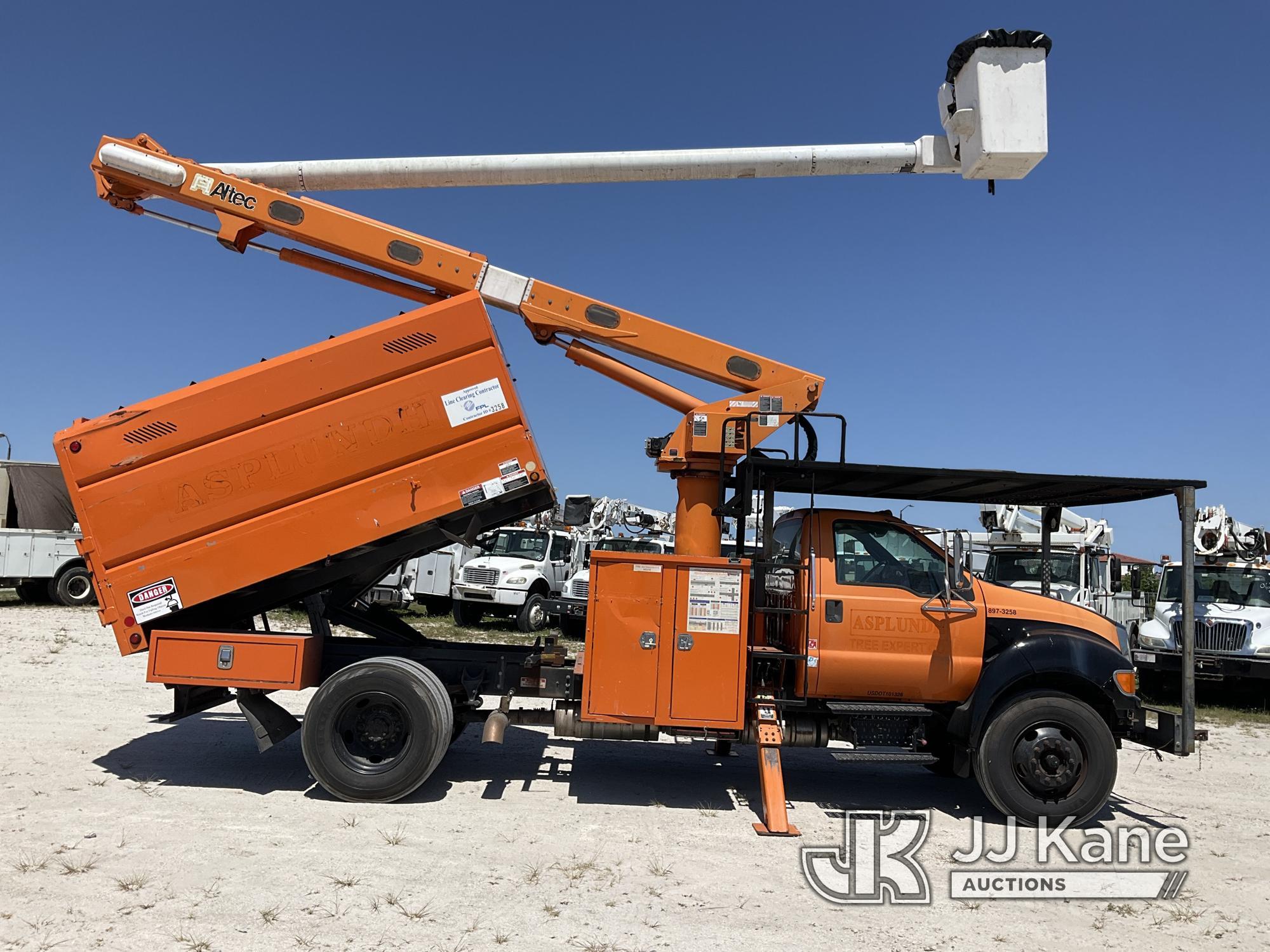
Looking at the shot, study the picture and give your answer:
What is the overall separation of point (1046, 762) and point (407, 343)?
580cm

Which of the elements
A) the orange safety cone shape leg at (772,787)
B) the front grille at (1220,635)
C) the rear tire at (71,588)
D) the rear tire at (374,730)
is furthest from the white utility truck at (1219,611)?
the rear tire at (71,588)

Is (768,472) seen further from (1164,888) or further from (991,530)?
(991,530)

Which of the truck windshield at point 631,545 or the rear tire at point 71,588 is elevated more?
the truck windshield at point 631,545

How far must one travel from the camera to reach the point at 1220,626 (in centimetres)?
1300

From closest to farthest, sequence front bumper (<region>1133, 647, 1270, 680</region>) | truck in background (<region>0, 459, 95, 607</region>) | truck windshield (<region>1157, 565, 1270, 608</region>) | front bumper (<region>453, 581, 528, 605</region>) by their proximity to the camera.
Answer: front bumper (<region>1133, 647, 1270, 680</region>)
truck windshield (<region>1157, 565, 1270, 608</region>)
front bumper (<region>453, 581, 528, 605</region>)
truck in background (<region>0, 459, 95, 607</region>)

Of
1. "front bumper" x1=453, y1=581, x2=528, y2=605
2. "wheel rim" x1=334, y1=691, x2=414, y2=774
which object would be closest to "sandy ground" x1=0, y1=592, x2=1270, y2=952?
"wheel rim" x1=334, y1=691, x2=414, y2=774

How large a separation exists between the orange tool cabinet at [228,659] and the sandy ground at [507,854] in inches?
33.7

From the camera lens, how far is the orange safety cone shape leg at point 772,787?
20.5ft

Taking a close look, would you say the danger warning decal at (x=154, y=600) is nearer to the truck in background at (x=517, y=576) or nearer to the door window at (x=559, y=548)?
the truck in background at (x=517, y=576)

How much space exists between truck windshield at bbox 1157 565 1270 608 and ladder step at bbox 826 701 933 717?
32.0ft

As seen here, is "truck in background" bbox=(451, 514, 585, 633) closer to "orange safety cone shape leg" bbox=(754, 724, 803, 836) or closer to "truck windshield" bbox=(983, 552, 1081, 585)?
"truck windshield" bbox=(983, 552, 1081, 585)

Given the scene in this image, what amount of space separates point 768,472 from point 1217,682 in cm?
1119

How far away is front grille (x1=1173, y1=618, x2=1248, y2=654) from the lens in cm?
1280

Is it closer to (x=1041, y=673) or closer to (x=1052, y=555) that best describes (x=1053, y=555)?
(x=1052, y=555)
